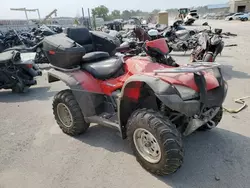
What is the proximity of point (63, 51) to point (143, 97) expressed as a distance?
1391 mm

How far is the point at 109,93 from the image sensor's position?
10.7 ft

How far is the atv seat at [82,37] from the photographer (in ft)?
13.5

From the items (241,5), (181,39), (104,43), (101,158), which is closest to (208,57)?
(181,39)

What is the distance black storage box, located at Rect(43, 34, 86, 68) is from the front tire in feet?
4.43

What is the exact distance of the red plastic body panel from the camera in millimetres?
2602

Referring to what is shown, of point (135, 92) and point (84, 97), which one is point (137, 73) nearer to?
point (135, 92)

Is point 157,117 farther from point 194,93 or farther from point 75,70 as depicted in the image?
point 75,70

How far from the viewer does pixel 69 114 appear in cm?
374

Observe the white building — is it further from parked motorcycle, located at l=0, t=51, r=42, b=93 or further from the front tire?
the front tire

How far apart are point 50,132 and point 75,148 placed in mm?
790

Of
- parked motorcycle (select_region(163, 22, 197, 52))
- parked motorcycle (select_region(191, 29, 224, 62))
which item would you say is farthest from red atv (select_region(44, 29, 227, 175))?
parked motorcycle (select_region(163, 22, 197, 52))

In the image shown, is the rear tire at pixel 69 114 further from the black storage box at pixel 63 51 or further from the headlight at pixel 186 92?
the headlight at pixel 186 92

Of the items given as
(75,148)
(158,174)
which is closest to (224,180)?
(158,174)

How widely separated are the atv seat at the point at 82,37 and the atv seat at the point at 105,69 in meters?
0.89
